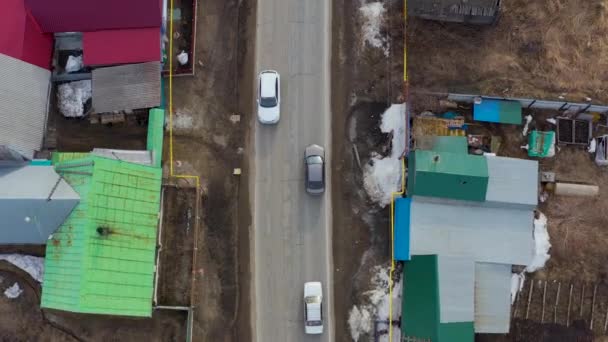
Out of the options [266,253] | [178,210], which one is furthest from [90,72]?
[266,253]

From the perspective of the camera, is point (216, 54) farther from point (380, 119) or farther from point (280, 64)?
point (380, 119)

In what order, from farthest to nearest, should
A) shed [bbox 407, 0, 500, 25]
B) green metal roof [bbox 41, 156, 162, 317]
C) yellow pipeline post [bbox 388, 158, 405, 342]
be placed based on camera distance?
shed [bbox 407, 0, 500, 25] → yellow pipeline post [bbox 388, 158, 405, 342] → green metal roof [bbox 41, 156, 162, 317]

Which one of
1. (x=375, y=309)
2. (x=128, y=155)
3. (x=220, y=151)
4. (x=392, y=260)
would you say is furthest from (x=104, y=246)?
(x=392, y=260)

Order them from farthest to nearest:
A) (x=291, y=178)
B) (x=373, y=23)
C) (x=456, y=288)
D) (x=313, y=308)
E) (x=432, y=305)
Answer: (x=373, y=23) < (x=291, y=178) < (x=313, y=308) < (x=456, y=288) < (x=432, y=305)

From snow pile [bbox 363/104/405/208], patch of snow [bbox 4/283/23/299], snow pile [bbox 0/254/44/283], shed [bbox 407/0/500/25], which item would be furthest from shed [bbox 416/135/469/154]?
patch of snow [bbox 4/283/23/299]

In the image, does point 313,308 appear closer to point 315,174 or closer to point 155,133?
point 315,174

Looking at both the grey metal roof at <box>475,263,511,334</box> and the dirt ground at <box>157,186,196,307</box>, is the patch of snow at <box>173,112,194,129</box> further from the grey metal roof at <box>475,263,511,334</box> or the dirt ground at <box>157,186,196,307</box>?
the grey metal roof at <box>475,263,511,334</box>
